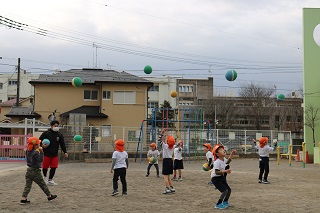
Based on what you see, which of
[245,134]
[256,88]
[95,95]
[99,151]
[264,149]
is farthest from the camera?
[256,88]

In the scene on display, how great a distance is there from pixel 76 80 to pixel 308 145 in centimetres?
1666

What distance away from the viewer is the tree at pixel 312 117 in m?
29.2

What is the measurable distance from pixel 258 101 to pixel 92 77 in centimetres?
2723

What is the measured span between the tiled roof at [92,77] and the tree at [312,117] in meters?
14.6

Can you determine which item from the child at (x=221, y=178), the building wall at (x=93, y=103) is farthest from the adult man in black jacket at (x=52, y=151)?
the building wall at (x=93, y=103)

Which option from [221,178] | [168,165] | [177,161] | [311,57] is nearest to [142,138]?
[177,161]

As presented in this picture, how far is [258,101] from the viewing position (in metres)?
59.5

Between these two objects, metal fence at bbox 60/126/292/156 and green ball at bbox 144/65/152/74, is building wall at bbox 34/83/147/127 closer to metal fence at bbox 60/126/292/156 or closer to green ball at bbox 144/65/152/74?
metal fence at bbox 60/126/292/156

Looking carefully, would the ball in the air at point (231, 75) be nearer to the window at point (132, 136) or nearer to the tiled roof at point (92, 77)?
the window at point (132, 136)

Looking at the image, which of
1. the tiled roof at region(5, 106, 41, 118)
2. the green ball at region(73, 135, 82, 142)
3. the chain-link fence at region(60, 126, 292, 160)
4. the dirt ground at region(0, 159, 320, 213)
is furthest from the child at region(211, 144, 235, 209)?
the tiled roof at region(5, 106, 41, 118)

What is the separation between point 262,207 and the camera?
9.09 meters

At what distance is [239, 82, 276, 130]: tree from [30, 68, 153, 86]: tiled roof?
2419 cm

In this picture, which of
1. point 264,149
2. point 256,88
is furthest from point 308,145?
point 256,88

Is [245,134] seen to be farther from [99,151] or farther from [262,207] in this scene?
[262,207]
